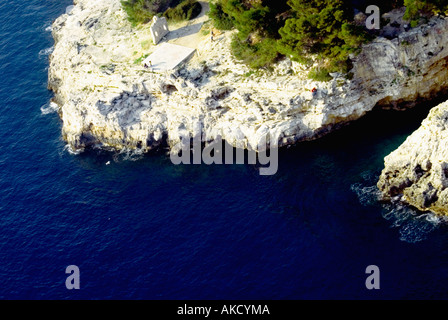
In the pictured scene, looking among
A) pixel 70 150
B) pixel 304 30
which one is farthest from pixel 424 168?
pixel 70 150

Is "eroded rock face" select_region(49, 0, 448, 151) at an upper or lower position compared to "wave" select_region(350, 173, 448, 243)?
upper

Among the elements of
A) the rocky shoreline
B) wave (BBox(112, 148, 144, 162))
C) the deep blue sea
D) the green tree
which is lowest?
the deep blue sea

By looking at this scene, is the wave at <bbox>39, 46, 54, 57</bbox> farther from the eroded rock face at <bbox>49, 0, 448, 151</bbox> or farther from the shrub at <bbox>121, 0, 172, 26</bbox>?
the shrub at <bbox>121, 0, 172, 26</bbox>

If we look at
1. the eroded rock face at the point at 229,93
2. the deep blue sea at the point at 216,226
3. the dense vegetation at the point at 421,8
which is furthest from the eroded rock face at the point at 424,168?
the dense vegetation at the point at 421,8

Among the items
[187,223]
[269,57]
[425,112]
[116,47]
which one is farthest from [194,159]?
[425,112]

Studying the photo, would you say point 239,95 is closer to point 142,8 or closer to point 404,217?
point 142,8

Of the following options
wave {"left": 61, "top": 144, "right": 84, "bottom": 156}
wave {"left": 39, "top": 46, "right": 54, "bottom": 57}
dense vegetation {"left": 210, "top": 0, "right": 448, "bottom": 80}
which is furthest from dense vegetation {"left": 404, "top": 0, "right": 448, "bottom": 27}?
wave {"left": 39, "top": 46, "right": 54, "bottom": 57}
